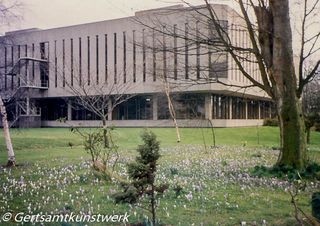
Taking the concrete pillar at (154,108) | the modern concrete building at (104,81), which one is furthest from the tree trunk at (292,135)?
the concrete pillar at (154,108)

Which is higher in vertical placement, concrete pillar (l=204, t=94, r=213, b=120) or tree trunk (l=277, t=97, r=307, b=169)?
concrete pillar (l=204, t=94, r=213, b=120)

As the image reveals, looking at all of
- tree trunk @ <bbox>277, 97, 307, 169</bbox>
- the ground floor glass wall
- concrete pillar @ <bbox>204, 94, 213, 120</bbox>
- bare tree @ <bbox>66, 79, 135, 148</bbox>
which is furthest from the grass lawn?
concrete pillar @ <bbox>204, 94, 213, 120</bbox>

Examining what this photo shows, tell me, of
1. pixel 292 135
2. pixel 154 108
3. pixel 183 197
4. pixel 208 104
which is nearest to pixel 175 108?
pixel 208 104

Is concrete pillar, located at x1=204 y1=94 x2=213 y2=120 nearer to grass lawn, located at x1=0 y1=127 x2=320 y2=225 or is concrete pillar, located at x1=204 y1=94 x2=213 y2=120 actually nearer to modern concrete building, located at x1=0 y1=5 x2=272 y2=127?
modern concrete building, located at x1=0 y1=5 x2=272 y2=127

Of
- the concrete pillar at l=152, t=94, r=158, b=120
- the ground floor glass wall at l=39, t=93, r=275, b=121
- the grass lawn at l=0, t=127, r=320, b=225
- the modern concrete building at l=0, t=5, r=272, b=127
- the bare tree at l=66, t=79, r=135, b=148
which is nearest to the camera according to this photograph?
the grass lawn at l=0, t=127, r=320, b=225

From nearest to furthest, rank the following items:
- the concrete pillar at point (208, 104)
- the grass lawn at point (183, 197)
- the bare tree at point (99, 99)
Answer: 1. the grass lawn at point (183, 197)
2. the bare tree at point (99, 99)
3. the concrete pillar at point (208, 104)

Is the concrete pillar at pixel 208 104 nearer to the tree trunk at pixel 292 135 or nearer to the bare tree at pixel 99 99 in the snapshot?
the bare tree at pixel 99 99

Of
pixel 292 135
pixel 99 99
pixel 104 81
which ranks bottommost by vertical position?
pixel 292 135

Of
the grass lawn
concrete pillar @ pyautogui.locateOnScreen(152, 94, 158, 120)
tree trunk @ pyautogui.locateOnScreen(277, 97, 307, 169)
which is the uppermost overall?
concrete pillar @ pyautogui.locateOnScreen(152, 94, 158, 120)

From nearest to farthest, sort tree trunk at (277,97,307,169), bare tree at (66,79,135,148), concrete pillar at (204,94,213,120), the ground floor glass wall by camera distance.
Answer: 1. tree trunk at (277,97,307,169)
2. bare tree at (66,79,135,148)
3. the ground floor glass wall
4. concrete pillar at (204,94,213,120)

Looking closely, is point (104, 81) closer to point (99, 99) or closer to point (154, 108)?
point (154, 108)

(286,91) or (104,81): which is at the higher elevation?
(104,81)

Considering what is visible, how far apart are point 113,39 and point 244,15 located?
46607 millimetres

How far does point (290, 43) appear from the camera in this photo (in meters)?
11.3
